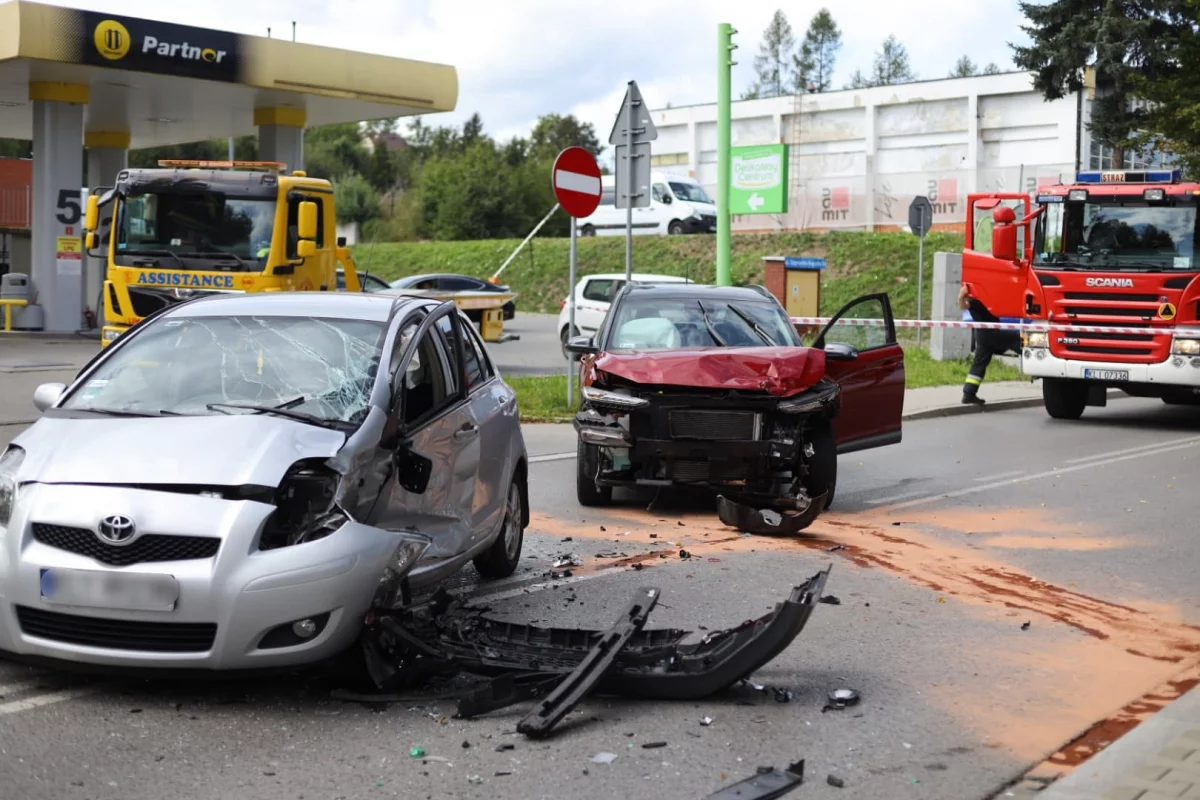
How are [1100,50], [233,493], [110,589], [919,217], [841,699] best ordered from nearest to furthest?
[110,589]
[233,493]
[841,699]
[919,217]
[1100,50]

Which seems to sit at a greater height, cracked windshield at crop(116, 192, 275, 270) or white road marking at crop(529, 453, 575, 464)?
cracked windshield at crop(116, 192, 275, 270)

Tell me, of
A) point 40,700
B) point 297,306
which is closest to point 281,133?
point 297,306

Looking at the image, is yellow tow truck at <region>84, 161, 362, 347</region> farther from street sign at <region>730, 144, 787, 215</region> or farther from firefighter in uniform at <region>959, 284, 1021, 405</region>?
street sign at <region>730, 144, 787, 215</region>

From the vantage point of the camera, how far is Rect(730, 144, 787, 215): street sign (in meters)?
Result: 43.0

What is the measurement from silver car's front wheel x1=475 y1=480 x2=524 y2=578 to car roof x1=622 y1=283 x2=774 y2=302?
148 inches

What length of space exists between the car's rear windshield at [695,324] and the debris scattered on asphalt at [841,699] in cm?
542

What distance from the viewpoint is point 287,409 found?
19.9 ft

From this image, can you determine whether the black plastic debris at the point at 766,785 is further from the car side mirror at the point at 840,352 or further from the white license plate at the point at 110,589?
the car side mirror at the point at 840,352

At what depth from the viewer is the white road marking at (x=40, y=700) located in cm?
531

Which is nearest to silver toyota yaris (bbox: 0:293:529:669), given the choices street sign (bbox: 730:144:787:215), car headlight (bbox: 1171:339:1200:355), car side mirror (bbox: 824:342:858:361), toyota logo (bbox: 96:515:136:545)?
toyota logo (bbox: 96:515:136:545)

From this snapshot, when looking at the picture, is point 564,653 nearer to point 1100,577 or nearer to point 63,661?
point 63,661

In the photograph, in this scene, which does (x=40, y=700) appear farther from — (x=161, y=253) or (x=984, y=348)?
(x=984, y=348)

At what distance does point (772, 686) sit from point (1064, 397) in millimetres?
13918

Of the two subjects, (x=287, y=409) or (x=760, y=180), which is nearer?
(x=287, y=409)
